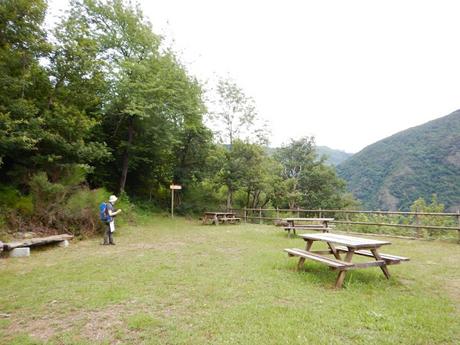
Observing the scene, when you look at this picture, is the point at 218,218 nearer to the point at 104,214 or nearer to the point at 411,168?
the point at 104,214

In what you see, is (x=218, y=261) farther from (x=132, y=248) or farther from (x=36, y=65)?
(x=36, y=65)

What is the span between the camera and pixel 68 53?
31.2ft

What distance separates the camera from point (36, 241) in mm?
6832

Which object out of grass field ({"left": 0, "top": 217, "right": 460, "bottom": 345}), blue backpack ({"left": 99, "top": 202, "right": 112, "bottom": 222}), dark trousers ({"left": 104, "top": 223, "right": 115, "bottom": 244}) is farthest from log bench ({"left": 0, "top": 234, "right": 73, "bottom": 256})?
blue backpack ({"left": 99, "top": 202, "right": 112, "bottom": 222})

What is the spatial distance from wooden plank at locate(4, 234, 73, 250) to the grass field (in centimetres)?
47

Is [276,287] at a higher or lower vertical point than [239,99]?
lower

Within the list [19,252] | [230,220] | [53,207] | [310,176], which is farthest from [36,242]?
[310,176]

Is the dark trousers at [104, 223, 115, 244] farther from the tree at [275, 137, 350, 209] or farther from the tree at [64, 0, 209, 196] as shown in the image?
the tree at [275, 137, 350, 209]

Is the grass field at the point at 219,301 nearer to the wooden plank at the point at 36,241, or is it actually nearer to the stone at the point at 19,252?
the stone at the point at 19,252

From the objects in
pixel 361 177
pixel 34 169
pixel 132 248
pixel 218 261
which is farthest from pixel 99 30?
pixel 361 177

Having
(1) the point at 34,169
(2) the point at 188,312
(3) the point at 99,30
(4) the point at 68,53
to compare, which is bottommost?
(2) the point at 188,312

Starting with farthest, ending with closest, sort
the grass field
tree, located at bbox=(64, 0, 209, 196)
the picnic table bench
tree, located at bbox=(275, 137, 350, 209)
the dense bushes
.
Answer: tree, located at bbox=(275, 137, 350, 209) < the picnic table bench < tree, located at bbox=(64, 0, 209, 196) < the dense bushes < the grass field

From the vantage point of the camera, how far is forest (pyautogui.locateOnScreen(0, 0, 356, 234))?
8.12m

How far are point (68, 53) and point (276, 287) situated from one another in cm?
1059
